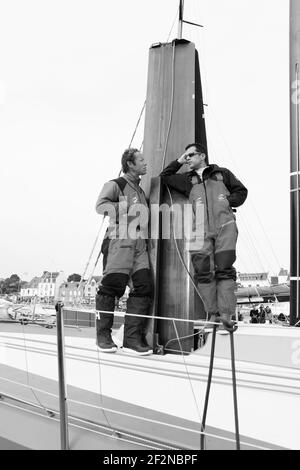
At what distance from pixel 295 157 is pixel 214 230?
189 centimetres

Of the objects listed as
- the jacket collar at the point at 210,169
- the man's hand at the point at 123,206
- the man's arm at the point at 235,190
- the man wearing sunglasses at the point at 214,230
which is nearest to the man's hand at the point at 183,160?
the man wearing sunglasses at the point at 214,230

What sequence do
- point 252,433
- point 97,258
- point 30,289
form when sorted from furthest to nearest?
point 30,289 → point 97,258 → point 252,433

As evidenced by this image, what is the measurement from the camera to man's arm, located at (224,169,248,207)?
3135mm

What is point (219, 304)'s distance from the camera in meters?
2.99

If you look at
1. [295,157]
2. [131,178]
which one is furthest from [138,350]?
[295,157]

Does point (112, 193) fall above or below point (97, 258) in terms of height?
above

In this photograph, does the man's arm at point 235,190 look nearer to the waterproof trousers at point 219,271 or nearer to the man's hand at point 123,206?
the waterproof trousers at point 219,271

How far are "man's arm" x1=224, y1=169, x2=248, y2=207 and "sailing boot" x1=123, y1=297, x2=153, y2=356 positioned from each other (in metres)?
0.94

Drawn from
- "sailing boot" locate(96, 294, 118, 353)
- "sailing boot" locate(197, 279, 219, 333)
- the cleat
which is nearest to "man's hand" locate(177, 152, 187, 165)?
"sailing boot" locate(197, 279, 219, 333)

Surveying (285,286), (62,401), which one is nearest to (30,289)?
(62,401)

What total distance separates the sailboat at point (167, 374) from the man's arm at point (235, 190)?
0.47 m

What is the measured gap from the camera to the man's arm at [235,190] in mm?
3135

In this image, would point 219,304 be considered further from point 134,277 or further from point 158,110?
point 158,110
